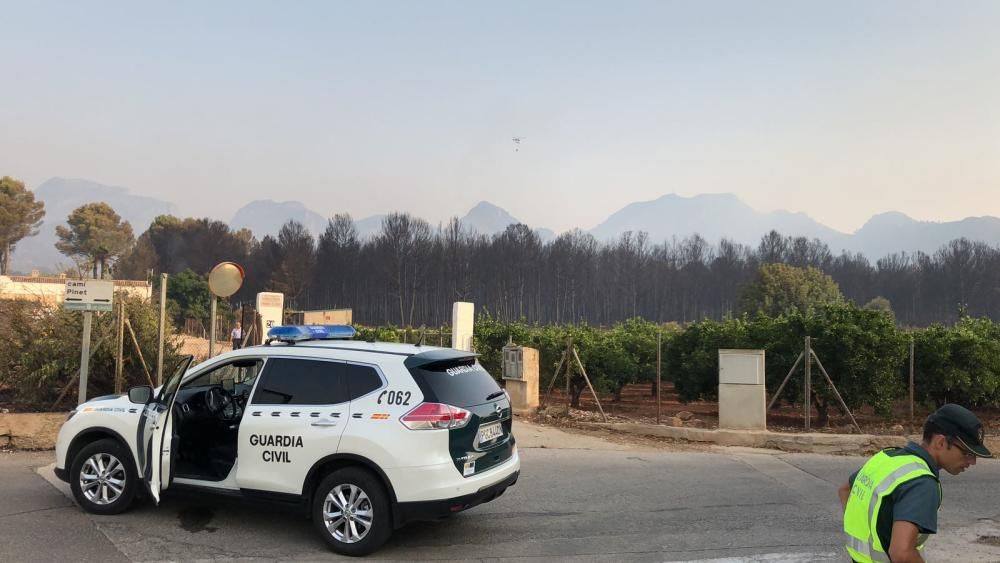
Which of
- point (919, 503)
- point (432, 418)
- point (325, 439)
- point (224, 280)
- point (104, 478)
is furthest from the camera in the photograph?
point (224, 280)

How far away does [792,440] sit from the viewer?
447 inches

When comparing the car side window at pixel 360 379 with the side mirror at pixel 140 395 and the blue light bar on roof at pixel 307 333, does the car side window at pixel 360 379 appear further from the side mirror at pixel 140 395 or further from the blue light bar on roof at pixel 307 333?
the side mirror at pixel 140 395

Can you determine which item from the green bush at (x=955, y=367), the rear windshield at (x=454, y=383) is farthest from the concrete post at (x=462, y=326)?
the rear windshield at (x=454, y=383)

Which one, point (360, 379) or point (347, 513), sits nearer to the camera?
point (347, 513)

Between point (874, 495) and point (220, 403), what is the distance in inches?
239

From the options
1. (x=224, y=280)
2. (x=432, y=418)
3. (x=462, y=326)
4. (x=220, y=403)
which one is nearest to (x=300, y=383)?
(x=432, y=418)

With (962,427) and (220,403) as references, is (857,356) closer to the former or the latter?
(220,403)

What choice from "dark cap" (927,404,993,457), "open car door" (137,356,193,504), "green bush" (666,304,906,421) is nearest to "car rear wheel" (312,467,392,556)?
"open car door" (137,356,193,504)

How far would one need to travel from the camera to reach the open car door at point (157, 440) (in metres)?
5.98

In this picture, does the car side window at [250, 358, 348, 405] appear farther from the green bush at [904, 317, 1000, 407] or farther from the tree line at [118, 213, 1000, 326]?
the tree line at [118, 213, 1000, 326]

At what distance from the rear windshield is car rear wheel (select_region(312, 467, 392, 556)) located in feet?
2.70

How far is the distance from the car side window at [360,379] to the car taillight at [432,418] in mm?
420

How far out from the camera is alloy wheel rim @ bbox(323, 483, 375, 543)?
5.54m

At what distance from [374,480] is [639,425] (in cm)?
792
